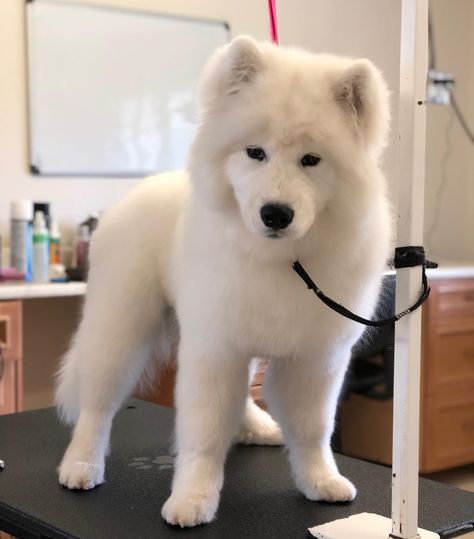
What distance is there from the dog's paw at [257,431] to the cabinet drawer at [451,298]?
1.48 m

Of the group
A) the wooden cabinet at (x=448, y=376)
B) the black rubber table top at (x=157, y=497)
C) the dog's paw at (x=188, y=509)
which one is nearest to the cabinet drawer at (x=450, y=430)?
the wooden cabinet at (x=448, y=376)

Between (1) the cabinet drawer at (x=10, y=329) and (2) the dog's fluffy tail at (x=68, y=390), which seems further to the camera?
(1) the cabinet drawer at (x=10, y=329)

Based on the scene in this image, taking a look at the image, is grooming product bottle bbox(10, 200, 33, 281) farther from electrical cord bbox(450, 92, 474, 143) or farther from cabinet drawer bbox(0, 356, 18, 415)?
electrical cord bbox(450, 92, 474, 143)

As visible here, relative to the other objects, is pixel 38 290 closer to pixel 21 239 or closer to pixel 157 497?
pixel 21 239

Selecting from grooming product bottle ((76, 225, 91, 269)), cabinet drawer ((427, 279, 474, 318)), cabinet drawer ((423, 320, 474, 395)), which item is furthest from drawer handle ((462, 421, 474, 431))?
grooming product bottle ((76, 225, 91, 269))

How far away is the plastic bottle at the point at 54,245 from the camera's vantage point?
2470 millimetres

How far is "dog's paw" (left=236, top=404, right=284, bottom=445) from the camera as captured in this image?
1.51 metres

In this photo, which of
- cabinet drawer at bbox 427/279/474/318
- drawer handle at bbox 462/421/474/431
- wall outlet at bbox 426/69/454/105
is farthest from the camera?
wall outlet at bbox 426/69/454/105

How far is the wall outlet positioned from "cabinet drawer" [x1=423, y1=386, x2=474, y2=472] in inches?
49.7

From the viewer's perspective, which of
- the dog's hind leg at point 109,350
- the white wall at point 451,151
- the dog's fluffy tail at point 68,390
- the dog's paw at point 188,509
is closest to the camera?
the dog's paw at point 188,509

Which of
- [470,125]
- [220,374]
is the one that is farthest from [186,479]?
[470,125]

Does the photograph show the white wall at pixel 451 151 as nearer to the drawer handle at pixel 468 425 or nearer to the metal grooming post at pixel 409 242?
the drawer handle at pixel 468 425

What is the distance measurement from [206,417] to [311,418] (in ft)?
0.57

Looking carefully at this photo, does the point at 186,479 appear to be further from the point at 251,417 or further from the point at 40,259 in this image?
the point at 40,259
